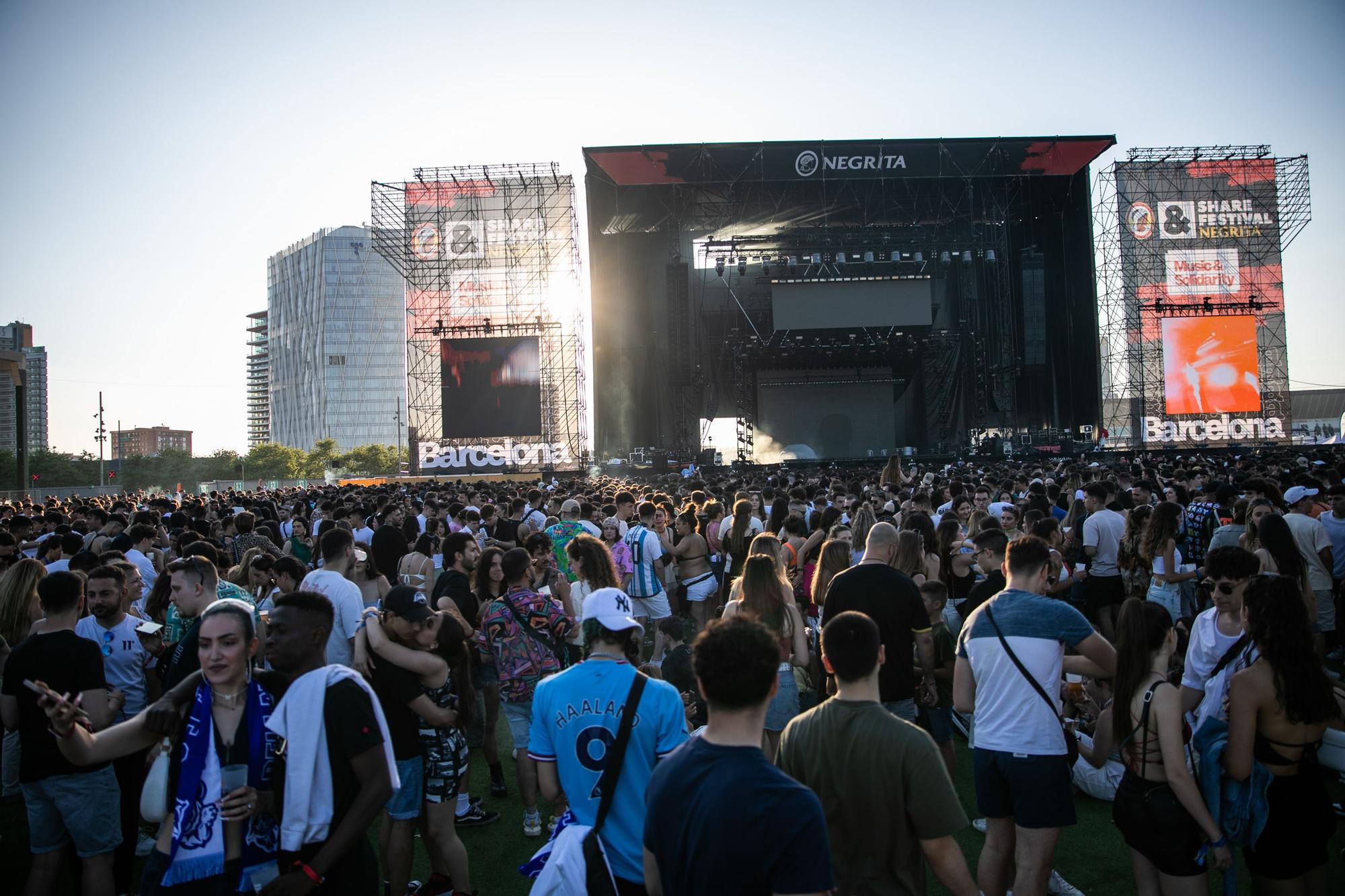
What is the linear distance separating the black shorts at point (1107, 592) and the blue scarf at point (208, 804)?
6.63m

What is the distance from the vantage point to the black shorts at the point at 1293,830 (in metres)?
3.11

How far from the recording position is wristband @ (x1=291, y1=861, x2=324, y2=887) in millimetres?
2518

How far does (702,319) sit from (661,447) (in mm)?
5431

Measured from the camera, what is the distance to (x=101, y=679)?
370 centimetres

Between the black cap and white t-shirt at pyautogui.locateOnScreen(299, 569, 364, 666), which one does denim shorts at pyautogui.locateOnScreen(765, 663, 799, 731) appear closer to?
the black cap

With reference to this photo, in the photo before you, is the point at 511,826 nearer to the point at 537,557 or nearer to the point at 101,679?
the point at 537,557

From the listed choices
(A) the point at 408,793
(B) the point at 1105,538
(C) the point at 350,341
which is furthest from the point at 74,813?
(C) the point at 350,341

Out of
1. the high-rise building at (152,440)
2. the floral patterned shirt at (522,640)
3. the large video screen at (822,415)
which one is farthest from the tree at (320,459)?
the high-rise building at (152,440)

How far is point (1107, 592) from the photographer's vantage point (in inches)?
287

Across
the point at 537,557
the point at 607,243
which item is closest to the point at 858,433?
the point at 607,243

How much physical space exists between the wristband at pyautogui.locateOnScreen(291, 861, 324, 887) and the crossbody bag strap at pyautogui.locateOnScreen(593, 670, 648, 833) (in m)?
0.80

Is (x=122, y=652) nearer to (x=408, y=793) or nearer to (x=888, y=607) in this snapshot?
(x=408, y=793)

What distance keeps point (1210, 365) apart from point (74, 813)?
39202mm

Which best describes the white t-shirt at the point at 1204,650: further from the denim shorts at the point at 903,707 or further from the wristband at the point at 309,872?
the wristband at the point at 309,872
